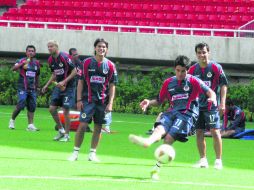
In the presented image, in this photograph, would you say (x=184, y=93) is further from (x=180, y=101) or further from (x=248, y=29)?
(x=248, y=29)

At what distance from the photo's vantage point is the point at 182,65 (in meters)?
13.6

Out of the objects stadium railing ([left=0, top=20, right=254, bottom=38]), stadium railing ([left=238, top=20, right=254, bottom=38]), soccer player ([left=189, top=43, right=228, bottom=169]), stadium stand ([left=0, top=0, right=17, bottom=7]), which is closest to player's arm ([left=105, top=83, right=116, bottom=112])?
soccer player ([left=189, top=43, right=228, bottom=169])

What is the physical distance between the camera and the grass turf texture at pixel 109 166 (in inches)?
454

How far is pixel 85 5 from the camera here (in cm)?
4091

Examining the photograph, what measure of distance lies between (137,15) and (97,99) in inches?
923

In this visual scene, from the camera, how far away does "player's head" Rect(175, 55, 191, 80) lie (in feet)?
44.1

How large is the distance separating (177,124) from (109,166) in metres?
1.54

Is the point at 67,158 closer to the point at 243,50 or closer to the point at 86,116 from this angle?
the point at 86,116

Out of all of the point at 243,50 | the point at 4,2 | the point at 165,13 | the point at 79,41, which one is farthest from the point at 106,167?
the point at 4,2

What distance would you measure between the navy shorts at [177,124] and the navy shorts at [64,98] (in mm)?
6710

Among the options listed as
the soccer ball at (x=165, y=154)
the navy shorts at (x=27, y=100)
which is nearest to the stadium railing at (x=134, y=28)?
the navy shorts at (x=27, y=100)

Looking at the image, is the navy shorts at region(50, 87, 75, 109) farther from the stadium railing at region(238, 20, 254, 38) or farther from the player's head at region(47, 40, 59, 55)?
the stadium railing at region(238, 20, 254, 38)

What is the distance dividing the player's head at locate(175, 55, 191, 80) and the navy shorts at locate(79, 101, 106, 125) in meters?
2.30

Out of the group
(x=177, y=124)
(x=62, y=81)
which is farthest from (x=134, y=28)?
(x=177, y=124)
